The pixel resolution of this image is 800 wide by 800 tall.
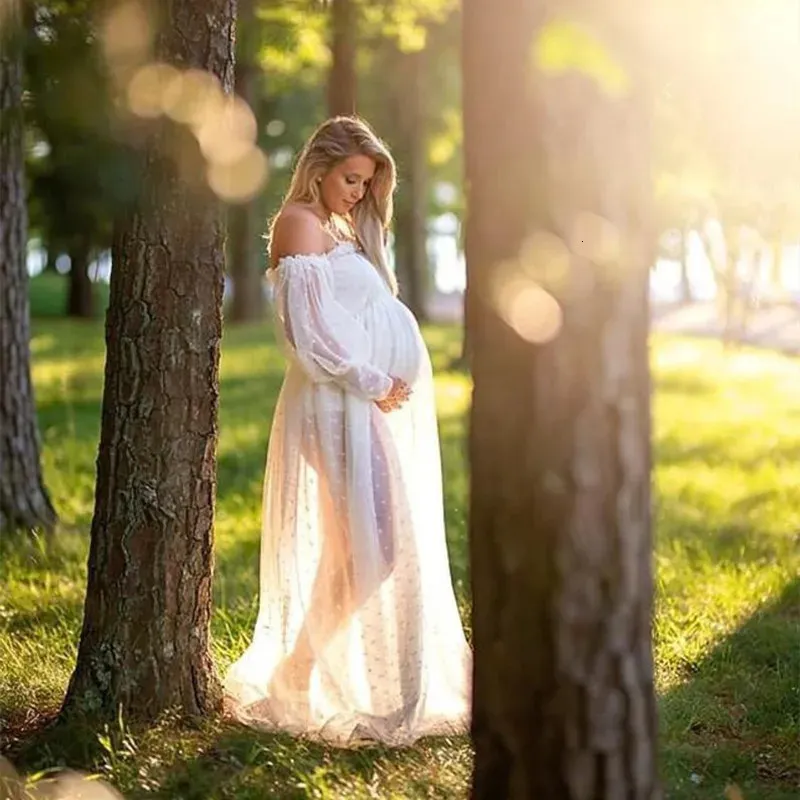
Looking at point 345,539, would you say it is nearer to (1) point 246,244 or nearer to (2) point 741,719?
(2) point 741,719

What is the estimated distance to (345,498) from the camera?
4.46m

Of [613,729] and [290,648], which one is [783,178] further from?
[290,648]

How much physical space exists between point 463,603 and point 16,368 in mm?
2765

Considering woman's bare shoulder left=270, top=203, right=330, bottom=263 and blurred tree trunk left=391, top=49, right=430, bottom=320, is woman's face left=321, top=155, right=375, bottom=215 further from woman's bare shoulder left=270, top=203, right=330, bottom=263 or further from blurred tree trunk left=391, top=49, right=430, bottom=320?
blurred tree trunk left=391, top=49, right=430, bottom=320

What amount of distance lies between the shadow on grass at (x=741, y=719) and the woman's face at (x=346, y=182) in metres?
1.93

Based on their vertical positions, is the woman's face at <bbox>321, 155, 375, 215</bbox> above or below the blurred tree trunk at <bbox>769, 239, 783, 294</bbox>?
above

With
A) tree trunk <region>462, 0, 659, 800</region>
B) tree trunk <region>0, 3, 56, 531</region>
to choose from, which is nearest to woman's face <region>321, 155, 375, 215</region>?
tree trunk <region>462, 0, 659, 800</region>

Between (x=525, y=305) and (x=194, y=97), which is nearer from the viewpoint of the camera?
(x=525, y=305)

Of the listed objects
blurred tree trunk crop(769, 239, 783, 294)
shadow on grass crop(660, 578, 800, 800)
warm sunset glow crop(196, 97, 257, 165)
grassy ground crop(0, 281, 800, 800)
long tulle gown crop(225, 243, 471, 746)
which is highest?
warm sunset glow crop(196, 97, 257, 165)

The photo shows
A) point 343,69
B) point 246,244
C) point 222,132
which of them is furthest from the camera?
point 246,244

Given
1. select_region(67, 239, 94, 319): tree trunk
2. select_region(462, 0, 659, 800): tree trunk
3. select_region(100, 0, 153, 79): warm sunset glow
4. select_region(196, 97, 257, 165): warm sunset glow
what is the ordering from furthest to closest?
select_region(67, 239, 94, 319): tree trunk < select_region(100, 0, 153, 79): warm sunset glow < select_region(196, 97, 257, 165): warm sunset glow < select_region(462, 0, 659, 800): tree trunk

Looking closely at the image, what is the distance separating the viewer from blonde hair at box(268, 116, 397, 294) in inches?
175

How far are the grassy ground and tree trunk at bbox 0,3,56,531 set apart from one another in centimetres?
26

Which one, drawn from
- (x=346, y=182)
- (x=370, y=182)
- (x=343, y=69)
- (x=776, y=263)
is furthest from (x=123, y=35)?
(x=343, y=69)
